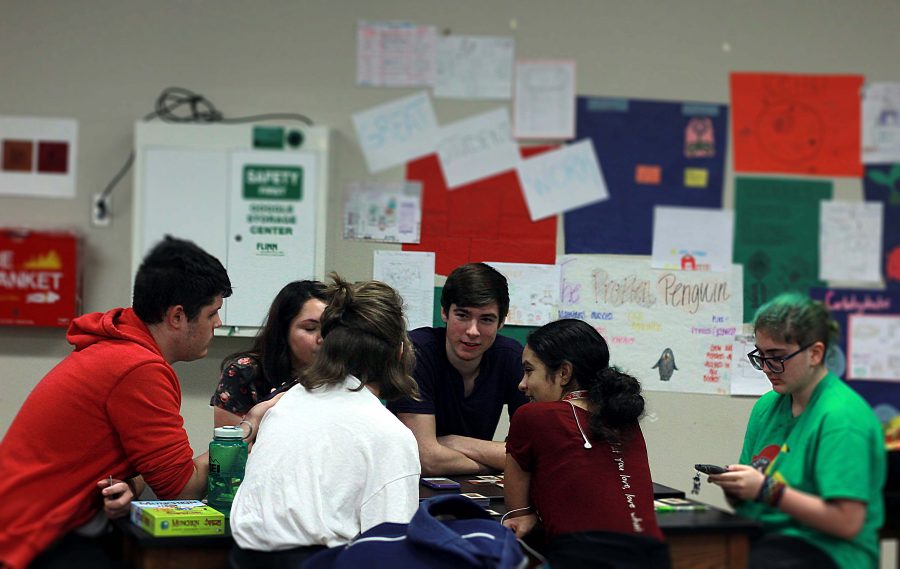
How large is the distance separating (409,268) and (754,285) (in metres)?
1.40

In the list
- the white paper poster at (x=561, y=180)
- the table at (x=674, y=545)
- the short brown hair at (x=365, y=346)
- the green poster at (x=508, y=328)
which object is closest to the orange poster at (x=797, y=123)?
the white paper poster at (x=561, y=180)

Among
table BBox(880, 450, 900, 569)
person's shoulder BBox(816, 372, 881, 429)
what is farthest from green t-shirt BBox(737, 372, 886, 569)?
table BBox(880, 450, 900, 569)

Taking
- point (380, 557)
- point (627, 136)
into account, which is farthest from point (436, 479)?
point (627, 136)

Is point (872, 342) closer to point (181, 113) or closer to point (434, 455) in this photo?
point (434, 455)

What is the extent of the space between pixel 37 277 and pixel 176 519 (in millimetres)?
1828

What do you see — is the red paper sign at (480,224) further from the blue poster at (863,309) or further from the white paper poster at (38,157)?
the white paper poster at (38,157)

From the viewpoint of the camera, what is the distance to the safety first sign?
354 cm

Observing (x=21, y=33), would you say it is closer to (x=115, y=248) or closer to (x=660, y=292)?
(x=115, y=248)

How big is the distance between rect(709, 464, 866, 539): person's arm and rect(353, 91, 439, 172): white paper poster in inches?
82.6

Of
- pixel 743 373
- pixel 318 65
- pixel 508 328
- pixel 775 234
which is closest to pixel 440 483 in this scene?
pixel 508 328

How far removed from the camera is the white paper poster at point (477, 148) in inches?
149

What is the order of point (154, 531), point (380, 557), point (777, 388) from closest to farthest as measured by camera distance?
1. point (380, 557)
2. point (154, 531)
3. point (777, 388)

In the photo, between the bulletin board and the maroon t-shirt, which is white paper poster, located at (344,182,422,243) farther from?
the maroon t-shirt

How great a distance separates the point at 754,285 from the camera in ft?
12.8
